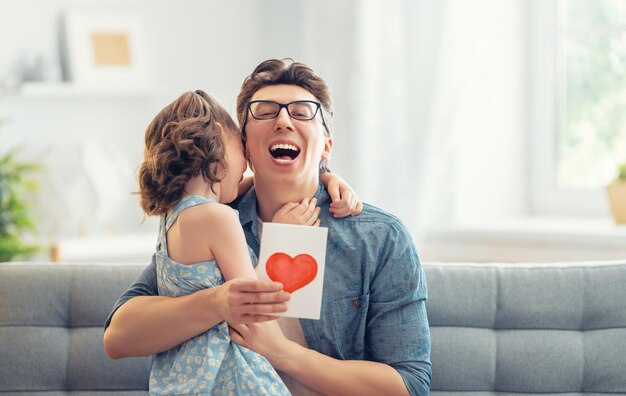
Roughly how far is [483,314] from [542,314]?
0.43 feet

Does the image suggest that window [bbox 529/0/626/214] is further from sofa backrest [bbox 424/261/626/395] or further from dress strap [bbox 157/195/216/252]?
dress strap [bbox 157/195/216/252]

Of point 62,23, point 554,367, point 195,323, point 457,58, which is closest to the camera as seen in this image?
point 195,323

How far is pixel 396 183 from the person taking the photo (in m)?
3.72

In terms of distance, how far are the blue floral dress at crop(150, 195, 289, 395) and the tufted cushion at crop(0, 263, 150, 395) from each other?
0.45 meters

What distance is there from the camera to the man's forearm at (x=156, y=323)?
1.54 m

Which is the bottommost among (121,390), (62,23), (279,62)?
(121,390)

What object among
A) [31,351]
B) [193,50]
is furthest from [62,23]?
[31,351]

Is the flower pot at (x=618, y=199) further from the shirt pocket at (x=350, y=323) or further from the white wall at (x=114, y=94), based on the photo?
the white wall at (x=114, y=94)

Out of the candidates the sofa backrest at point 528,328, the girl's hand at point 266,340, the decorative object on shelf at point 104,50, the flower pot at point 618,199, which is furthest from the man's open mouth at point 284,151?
the decorative object on shelf at point 104,50

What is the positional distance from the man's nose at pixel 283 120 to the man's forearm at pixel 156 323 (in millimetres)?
382

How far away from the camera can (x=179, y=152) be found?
1.57 metres

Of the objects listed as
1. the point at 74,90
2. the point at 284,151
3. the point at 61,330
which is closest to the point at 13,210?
the point at 74,90

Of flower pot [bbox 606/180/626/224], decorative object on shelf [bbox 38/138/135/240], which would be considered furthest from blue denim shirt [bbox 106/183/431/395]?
decorative object on shelf [bbox 38/138/135/240]

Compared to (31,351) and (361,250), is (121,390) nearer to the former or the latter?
(31,351)
